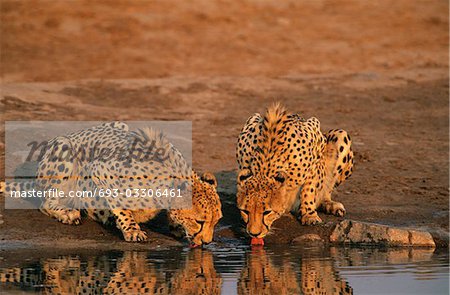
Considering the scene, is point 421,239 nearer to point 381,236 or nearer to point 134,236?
point 381,236

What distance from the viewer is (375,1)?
24688mm

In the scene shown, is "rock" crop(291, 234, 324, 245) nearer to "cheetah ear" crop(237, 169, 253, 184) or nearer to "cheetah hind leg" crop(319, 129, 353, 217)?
"cheetah ear" crop(237, 169, 253, 184)

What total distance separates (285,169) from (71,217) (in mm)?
1930

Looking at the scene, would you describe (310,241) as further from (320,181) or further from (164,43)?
(164,43)

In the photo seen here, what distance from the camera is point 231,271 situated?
9.19m

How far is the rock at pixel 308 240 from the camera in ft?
34.5

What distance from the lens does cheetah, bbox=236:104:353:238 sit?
10.2 metres

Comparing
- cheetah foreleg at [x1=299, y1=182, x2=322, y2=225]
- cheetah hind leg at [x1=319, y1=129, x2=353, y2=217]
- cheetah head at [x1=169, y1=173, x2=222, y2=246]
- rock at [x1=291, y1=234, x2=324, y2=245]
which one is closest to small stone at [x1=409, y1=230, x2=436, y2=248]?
rock at [x1=291, y1=234, x2=324, y2=245]

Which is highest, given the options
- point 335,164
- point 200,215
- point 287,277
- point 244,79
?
point 244,79

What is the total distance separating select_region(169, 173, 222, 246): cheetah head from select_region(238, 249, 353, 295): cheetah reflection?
0.40 m

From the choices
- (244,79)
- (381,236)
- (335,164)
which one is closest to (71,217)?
(335,164)

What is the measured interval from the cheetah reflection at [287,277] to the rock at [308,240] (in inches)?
26.8

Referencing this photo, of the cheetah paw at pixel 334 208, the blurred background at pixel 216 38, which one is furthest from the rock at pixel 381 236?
the blurred background at pixel 216 38

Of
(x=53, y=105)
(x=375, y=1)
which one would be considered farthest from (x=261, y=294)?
(x=375, y=1)
